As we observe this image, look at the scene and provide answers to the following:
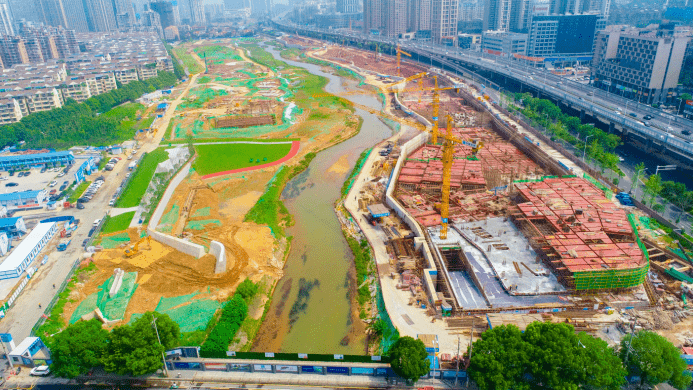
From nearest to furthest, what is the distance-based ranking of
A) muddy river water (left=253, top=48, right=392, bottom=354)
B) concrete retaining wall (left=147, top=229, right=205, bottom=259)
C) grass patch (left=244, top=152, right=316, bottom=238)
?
muddy river water (left=253, top=48, right=392, bottom=354)
concrete retaining wall (left=147, top=229, right=205, bottom=259)
grass patch (left=244, top=152, right=316, bottom=238)

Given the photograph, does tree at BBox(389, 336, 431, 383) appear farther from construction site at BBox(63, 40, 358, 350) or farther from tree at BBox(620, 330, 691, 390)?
construction site at BBox(63, 40, 358, 350)

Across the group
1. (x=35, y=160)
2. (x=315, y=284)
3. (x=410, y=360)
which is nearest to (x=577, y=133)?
(x=315, y=284)

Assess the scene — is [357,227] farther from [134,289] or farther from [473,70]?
[473,70]

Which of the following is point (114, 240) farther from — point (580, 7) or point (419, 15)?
point (580, 7)

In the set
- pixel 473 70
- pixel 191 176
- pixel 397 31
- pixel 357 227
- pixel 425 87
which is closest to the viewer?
pixel 357 227

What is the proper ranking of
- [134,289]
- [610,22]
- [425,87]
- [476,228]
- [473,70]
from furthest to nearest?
[610,22] < [473,70] < [425,87] < [476,228] < [134,289]

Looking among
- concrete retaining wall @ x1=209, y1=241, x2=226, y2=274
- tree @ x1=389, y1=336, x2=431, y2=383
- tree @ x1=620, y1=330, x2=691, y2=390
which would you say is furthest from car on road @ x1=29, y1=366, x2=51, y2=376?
tree @ x1=620, y1=330, x2=691, y2=390

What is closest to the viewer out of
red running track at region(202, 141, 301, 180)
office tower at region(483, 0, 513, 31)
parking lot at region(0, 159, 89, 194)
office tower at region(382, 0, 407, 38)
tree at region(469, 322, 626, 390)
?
tree at region(469, 322, 626, 390)

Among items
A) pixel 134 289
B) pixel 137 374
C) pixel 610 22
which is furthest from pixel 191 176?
pixel 610 22
